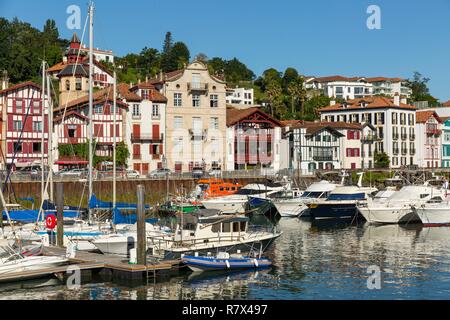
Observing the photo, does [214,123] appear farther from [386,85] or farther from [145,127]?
[386,85]

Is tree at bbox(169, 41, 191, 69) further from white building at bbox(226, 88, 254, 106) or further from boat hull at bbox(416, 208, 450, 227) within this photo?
boat hull at bbox(416, 208, 450, 227)

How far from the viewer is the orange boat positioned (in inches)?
2689

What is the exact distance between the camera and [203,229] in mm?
36594

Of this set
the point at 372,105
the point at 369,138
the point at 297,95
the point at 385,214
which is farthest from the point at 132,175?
the point at 297,95

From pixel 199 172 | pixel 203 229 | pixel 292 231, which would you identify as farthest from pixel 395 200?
pixel 203 229

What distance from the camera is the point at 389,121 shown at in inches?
4195

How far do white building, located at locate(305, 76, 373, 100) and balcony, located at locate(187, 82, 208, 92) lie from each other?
88.7m

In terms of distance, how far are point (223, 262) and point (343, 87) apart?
14356 centimetres

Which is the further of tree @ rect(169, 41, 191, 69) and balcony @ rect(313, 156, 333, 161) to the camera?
tree @ rect(169, 41, 191, 69)

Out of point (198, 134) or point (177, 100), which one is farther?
point (198, 134)

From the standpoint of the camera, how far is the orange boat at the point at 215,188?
68312mm

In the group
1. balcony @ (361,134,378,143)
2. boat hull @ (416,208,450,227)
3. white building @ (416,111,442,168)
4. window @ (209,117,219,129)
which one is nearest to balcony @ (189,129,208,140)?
window @ (209,117,219,129)

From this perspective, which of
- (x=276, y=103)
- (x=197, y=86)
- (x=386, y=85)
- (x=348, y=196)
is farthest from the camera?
(x=386, y=85)

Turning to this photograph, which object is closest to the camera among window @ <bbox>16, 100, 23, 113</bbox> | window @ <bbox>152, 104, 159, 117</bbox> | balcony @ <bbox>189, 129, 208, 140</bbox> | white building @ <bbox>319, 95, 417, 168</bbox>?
window @ <bbox>16, 100, 23, 113</bbox>
